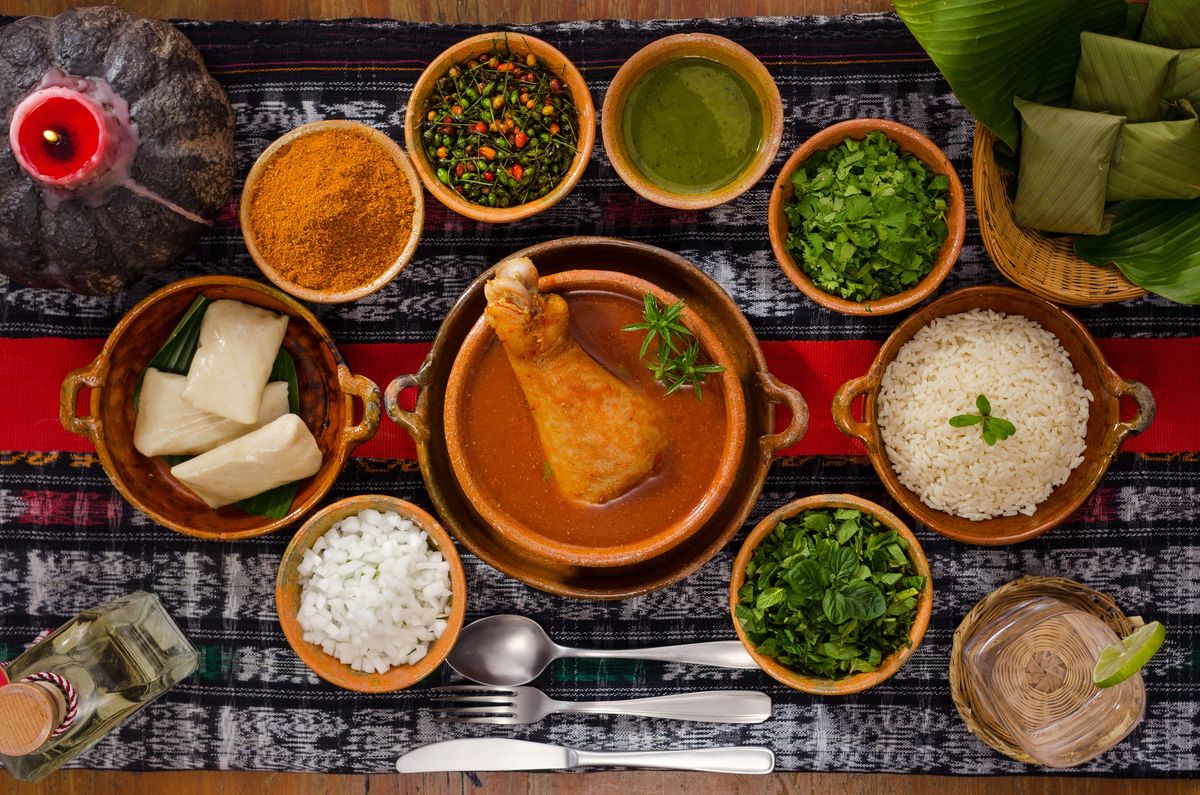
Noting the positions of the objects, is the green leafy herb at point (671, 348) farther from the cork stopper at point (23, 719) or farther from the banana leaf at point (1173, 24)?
the cork stopper at point (23, 719)

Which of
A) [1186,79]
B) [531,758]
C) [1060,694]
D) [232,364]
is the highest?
[1186,79]

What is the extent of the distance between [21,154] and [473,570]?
1.09 metres

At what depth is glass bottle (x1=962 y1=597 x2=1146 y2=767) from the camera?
1654 millimetres

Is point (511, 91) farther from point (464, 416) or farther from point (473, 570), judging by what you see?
point (473, 570)

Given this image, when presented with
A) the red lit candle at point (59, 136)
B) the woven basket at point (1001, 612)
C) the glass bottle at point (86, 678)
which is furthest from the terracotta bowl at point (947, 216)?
the glass bottle at point (86, 678)

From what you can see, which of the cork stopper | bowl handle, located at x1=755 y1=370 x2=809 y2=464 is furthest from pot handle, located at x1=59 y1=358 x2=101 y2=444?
bowl handle, located at x1=755 y1=370 x2=809 y2=464

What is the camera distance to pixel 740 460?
1.59 m

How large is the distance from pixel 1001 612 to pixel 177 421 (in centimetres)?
161

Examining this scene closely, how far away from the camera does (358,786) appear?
194 centimetres

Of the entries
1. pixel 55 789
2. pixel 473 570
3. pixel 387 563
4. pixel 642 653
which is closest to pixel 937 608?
pixel 642 653

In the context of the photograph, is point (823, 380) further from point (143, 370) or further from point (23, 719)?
point (23, 719)

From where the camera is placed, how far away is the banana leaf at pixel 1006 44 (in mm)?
1501

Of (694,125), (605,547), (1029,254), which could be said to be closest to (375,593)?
(605,547)

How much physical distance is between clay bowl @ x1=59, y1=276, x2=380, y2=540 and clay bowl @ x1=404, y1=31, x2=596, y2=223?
13.7 inches
